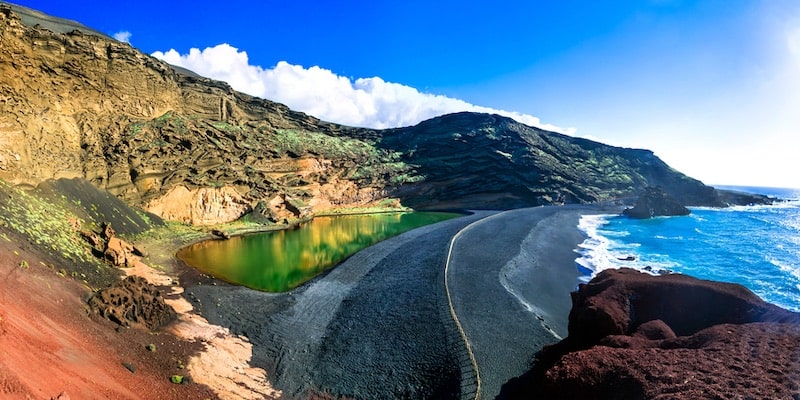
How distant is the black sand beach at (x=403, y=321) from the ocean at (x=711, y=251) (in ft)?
25.4

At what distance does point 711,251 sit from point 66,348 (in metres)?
46.7

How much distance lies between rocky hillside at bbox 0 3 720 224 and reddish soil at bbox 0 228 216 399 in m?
13.6

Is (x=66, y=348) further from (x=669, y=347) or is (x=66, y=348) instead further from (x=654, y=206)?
(x=654, y=206)

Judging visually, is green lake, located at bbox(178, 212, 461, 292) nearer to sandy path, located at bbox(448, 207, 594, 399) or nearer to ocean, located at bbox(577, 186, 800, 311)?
sandy path, located at bbox(448, 207, 594, 399)

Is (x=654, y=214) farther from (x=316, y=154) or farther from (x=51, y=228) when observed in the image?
(x=51, y=228)

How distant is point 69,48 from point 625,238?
61.3 m

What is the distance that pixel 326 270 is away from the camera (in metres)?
28.5

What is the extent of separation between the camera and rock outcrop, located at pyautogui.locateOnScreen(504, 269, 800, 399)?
21.7ft

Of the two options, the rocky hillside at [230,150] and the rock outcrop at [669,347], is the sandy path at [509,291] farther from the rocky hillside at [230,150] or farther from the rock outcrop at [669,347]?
the rocky hillside at [230,150]

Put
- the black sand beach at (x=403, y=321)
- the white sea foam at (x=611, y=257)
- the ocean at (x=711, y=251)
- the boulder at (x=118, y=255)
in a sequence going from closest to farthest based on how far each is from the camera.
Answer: the black sand beach at (x=403, y=321) → the boulder at (x=118, y=255) → the ocean at (x=711, y=251) → the white sea foam at (x=611, y=257)

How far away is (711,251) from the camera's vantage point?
35156 millimetres

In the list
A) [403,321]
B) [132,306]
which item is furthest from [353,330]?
[132,306]

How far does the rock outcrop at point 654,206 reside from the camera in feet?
209

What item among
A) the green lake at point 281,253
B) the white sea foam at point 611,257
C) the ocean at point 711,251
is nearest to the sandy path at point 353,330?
the green lake at point 281,253
